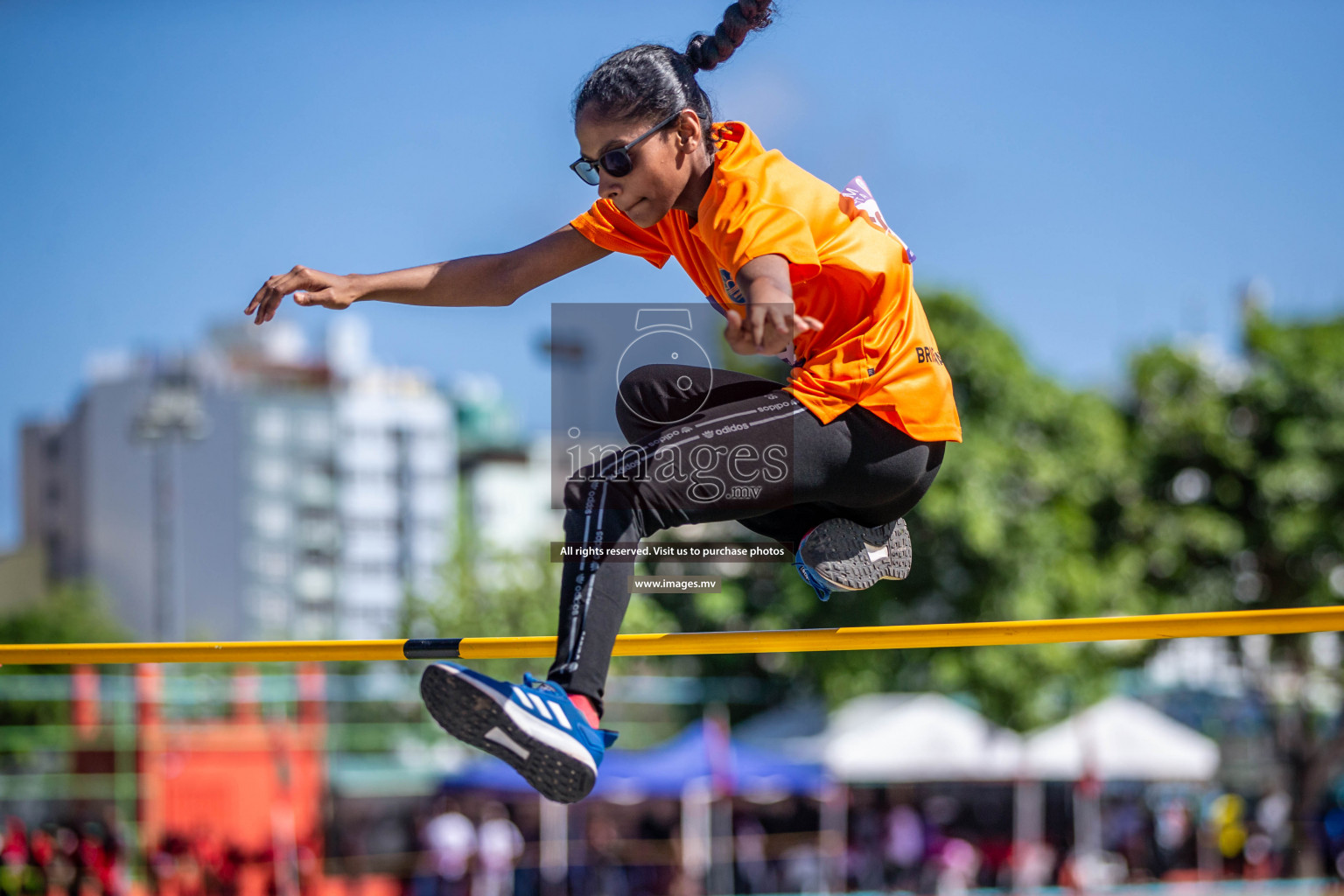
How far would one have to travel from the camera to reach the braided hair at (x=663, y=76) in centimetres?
294

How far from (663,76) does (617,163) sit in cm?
24

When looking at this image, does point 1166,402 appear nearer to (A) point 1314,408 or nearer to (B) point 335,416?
(A) point 1314,408

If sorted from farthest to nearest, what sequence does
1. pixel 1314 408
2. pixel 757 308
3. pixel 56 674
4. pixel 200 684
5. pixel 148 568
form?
pixel 148 568, pixel 56 674, pixel 1314 408, pixel 200 684, pixel 757 308

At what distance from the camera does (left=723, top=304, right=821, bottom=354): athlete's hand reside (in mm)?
2518

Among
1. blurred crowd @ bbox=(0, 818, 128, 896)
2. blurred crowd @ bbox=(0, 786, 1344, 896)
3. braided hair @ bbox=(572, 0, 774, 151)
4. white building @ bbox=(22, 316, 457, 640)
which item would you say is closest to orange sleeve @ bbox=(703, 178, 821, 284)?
braided hair @ bbox=(572, 0, 774, 151)

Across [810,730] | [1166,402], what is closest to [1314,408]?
[1166,402]

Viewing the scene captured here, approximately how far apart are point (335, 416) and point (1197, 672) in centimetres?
4658

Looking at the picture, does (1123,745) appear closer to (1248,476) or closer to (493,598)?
(1248,476)

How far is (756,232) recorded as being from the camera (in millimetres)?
2717

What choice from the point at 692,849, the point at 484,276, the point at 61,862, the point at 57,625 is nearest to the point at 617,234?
the point at 484,276

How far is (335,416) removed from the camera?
2516 inches

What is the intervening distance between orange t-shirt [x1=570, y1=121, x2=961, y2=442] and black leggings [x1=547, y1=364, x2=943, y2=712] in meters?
0.06

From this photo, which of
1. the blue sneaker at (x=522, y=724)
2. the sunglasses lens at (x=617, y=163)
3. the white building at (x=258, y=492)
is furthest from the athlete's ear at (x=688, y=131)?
the white building at (x=258, y=492)

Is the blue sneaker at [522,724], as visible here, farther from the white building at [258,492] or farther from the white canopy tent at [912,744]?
the white building at [258,492]
